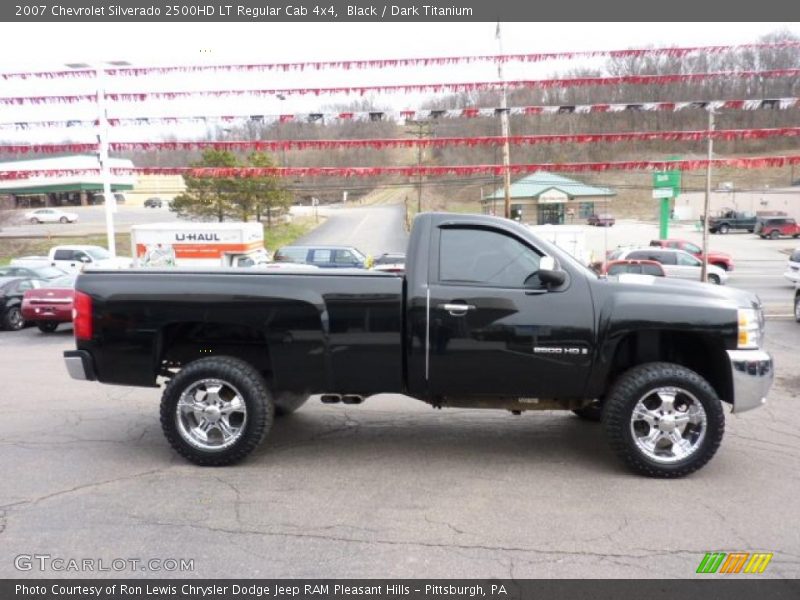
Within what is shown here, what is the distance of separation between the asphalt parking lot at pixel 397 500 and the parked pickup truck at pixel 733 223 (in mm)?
56234

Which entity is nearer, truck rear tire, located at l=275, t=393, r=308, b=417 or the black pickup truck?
the black pickup truck

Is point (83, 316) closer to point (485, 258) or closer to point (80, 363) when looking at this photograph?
point (80, 363)

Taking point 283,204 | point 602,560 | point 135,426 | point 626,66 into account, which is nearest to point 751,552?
point 602,560

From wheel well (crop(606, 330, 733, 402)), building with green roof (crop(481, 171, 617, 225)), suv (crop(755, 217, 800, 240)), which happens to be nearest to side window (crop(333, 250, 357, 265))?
Answer: building with green roof (crop(481, 171, 617, 225))

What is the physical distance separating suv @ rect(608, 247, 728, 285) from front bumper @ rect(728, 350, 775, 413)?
2107 cm

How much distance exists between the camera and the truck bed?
5.14 metres

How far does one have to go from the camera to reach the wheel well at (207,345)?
5520 mm

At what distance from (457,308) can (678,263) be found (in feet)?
75.9

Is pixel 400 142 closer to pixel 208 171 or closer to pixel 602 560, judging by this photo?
pixel 208 171

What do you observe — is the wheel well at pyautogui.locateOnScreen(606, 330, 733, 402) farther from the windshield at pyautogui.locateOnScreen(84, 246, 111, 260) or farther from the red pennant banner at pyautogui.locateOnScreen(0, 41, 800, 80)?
the windshield at pyautogui.locateOnScreen(84, 246, 111, 260)

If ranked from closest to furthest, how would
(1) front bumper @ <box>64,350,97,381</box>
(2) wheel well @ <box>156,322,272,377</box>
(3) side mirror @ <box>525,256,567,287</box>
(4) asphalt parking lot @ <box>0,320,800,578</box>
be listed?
(4) asphalt parking lot @ <box>0,320,800,578</box>, (3) side mirror @ <box>525,256,567,287</box>, (1) front bumper @ <box>64,350,97,381</box>, (2) wheel well @ <box>156,322,272,377</box>

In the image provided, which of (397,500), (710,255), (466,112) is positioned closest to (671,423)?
(397,500)

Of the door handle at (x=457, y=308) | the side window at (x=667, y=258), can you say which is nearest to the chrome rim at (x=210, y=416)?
the door handle at (x=457, y=308)

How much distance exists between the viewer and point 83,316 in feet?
17.6
